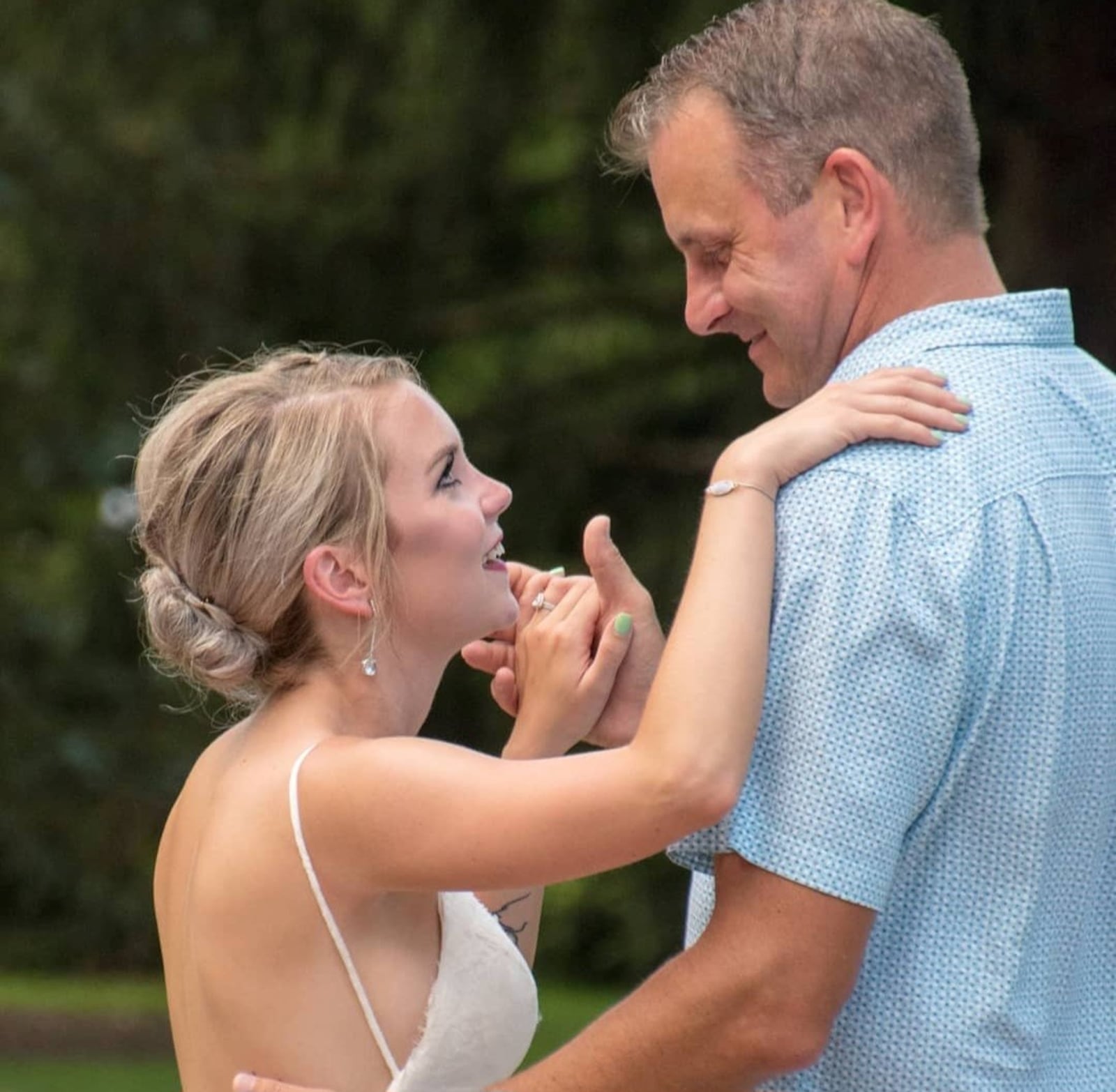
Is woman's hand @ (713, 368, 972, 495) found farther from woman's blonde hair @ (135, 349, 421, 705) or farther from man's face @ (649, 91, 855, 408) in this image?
woman's blonde hair @ (135, 349, 421, 705)

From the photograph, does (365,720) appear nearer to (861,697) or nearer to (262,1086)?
(262,1086)

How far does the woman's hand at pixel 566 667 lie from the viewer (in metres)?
2.58

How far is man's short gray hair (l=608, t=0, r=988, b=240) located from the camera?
2.29m

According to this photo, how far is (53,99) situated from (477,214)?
1.85m

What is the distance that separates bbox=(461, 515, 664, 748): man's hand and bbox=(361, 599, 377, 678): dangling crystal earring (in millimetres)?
215

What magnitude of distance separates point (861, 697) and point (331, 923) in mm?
732

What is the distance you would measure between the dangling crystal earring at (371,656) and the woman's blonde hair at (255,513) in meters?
0.01

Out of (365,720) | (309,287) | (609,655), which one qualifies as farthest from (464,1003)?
(309,287)

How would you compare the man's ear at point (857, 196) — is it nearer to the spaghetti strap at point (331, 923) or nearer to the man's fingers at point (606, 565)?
the man's fingers at point (606, 565)

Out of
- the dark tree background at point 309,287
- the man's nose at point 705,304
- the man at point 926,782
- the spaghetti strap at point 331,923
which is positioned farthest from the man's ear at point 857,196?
the dark tree background at point 309,287

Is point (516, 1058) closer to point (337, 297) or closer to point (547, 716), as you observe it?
point (547, 716)

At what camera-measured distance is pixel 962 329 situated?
88.0 inches

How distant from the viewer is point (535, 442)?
755 centimetres

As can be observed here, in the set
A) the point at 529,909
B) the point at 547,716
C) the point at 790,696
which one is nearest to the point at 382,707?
the point at 547,716
